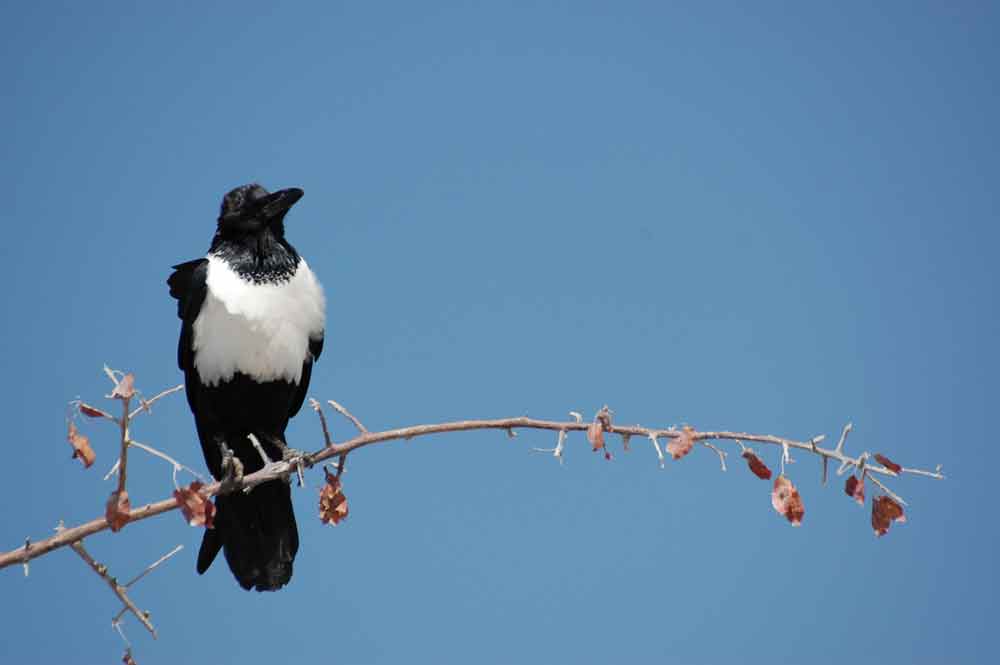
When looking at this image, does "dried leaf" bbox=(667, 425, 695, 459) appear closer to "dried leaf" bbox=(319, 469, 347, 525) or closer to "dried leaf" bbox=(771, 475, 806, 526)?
"dried leaf" bbox=(771, 475, 806, 526)

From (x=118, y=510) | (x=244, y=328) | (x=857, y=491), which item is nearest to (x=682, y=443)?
(x=857, y=491)

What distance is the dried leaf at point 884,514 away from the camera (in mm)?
2703

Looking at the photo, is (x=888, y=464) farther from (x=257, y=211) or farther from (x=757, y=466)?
(x=257, y=211)

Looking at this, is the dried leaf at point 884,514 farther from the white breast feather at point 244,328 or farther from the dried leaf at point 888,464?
the white breast feather at point 244,328

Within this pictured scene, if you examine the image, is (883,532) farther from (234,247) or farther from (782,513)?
(234,247)

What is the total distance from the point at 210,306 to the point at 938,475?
431cm

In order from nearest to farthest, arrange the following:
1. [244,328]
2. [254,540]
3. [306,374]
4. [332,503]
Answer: [332,503], [254,540], [244,328], [306,374]

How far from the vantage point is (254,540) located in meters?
5.52

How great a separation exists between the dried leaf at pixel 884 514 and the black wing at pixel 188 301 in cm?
407

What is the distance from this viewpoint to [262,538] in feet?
18.2

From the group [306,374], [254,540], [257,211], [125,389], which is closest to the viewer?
[125,389]

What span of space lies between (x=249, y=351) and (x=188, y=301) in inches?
18.6

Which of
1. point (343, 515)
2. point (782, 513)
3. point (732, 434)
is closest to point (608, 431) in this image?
point (732, 434)

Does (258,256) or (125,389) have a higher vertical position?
(258,256)
